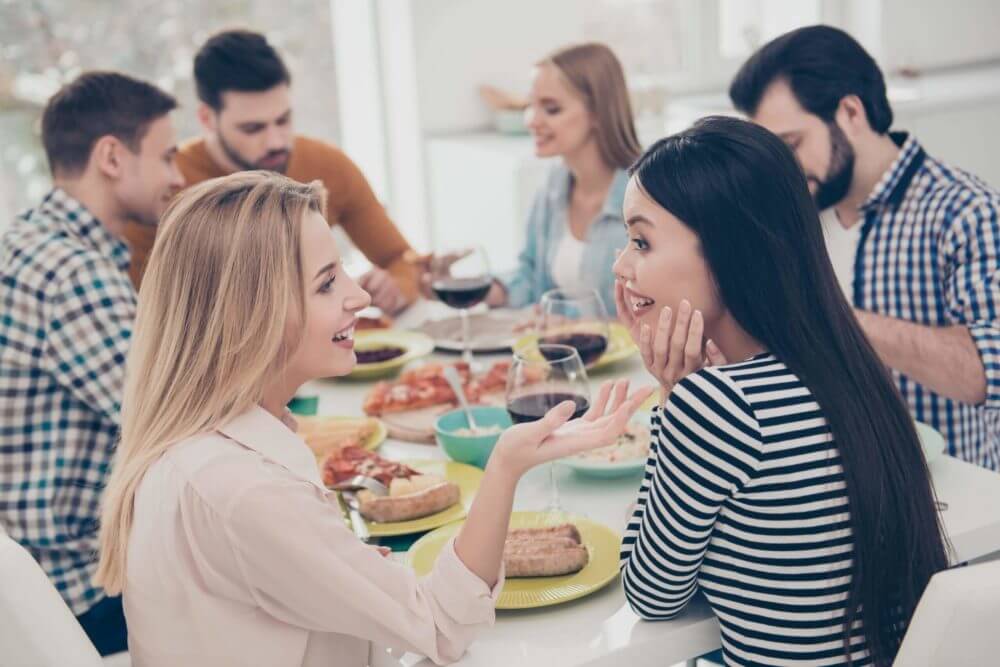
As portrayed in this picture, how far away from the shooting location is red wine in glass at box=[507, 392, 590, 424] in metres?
1.43

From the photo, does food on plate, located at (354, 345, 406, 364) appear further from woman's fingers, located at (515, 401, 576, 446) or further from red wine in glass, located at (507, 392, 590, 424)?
woman's fingers, located at (515, 401, 576, 446)

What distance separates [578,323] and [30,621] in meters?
1.07

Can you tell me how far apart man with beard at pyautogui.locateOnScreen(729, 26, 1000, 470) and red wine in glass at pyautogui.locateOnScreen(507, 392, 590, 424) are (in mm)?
722

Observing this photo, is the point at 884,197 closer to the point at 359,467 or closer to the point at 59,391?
the point at 359,467

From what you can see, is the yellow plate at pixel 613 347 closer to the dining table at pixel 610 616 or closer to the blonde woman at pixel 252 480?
the dining table at pixel 610 616

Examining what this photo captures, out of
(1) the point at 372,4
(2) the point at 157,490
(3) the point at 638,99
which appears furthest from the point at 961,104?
(2) the point at 157,490

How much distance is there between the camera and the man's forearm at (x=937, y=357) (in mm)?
1826

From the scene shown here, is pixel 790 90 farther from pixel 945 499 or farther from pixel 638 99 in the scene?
pixel 638 99

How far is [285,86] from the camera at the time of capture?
9.46 feet

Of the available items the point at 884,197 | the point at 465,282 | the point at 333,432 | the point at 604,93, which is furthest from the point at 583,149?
the point at 333,432

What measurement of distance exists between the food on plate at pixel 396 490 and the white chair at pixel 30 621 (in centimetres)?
44

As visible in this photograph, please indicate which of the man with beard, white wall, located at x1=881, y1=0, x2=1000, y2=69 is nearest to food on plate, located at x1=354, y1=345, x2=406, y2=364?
the man with beard

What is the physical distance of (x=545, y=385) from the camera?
4.70ft

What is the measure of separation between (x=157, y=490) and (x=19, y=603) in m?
0.17
